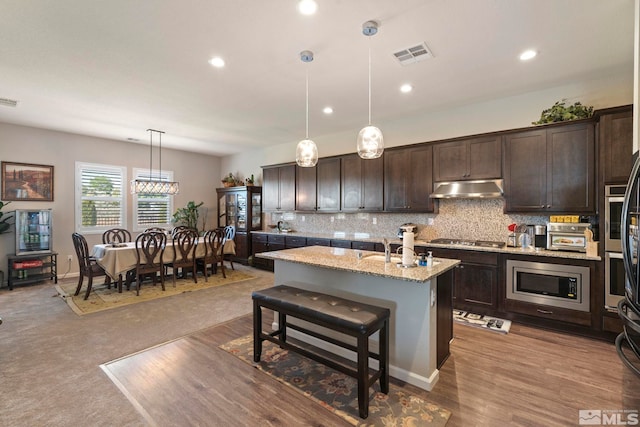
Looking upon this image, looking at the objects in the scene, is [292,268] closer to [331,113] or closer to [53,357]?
[53,357]

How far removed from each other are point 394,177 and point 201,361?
12.1ft

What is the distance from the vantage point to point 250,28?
2500 mm

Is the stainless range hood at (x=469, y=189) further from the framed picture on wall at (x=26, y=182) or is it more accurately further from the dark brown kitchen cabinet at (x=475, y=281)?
the framed picture on wall at (x=26, y=182)

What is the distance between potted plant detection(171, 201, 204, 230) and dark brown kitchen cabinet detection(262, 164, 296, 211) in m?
2.03

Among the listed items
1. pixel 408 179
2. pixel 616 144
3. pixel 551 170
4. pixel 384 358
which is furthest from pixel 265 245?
pixel 616 144

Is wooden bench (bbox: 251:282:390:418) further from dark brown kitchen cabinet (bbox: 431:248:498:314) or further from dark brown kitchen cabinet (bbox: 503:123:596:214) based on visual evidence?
dark brown kitchen cabinet (bbox: 503:123:596:214)

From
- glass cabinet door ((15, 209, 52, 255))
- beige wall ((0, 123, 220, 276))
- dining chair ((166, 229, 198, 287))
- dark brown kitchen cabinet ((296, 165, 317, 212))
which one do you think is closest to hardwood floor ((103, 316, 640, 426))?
dining chair ((166, 229, 198, 287))

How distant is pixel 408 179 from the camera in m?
4.65

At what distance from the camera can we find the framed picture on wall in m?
5.20

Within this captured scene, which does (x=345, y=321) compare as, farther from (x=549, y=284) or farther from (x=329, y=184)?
(x=329, y=184)

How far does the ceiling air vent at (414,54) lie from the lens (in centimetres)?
280

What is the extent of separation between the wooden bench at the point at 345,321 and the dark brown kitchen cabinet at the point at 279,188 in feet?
12.5

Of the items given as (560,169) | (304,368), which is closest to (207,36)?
(304,368)
